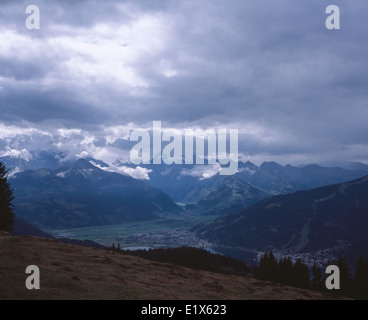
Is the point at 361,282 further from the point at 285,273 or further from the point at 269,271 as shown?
the point at 269,271

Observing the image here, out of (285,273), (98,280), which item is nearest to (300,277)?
(285,273)

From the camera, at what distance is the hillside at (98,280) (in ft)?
87.3

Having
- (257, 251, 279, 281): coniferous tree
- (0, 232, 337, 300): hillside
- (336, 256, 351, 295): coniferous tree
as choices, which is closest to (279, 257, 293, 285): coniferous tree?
(257, 251, 279, 281): coniferous tree

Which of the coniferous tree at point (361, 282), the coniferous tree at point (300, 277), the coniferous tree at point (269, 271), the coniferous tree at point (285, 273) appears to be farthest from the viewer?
the coniferous tree at point (285, 273)

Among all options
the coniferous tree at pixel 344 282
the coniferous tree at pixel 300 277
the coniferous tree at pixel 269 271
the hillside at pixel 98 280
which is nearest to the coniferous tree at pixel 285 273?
the coniferous tree at pixel 300 277

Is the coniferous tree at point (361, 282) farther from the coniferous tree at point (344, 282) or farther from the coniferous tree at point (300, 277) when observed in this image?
the coniferous tree at point (300, 277)

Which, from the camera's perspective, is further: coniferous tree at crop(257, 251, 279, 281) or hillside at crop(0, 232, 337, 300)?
coniferous tree at crop(257, 251, 279, 281)

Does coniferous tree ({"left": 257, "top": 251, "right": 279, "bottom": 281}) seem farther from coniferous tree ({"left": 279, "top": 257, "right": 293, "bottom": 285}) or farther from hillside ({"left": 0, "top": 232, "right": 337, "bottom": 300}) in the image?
hillside ({"left": 0, "top": 232, "right": 337, "bottom": 300})

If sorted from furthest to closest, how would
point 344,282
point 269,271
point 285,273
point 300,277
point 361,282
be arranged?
point 344,282 → point 285,273 → point 269,271 → point 300,277 → point 361,282

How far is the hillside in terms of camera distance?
26.6 metres

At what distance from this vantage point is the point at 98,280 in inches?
1249
